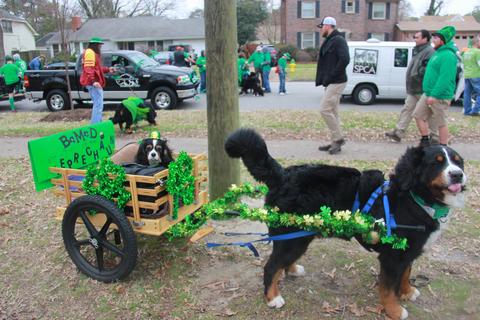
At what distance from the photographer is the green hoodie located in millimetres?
6512

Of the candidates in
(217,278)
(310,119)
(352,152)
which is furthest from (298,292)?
(310,119)

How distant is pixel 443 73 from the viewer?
652cm

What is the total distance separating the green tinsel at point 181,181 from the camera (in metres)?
3.44

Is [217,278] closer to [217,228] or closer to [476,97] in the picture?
[217,228]

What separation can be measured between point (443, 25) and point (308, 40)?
50.9ft

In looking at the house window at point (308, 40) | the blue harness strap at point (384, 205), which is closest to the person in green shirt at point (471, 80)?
the blue harness strap at point (384, 205)

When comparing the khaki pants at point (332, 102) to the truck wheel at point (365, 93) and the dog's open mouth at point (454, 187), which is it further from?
the truck wheel at point (365, 93)

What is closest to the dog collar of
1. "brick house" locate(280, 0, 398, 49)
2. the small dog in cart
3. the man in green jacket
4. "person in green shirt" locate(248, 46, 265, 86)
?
the man in green jacket

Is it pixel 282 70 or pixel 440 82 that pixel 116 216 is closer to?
pixel 440 82

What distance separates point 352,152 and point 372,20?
Answer: 3681cm

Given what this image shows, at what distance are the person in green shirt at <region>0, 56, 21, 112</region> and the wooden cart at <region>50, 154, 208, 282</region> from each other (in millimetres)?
12858

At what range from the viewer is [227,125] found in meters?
4.36

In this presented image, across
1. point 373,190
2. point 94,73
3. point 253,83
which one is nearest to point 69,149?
point 373,190

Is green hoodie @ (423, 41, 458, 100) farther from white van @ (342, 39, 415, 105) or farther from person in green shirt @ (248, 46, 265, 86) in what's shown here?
person in green shirt @ (248, 46, 265, 86)
